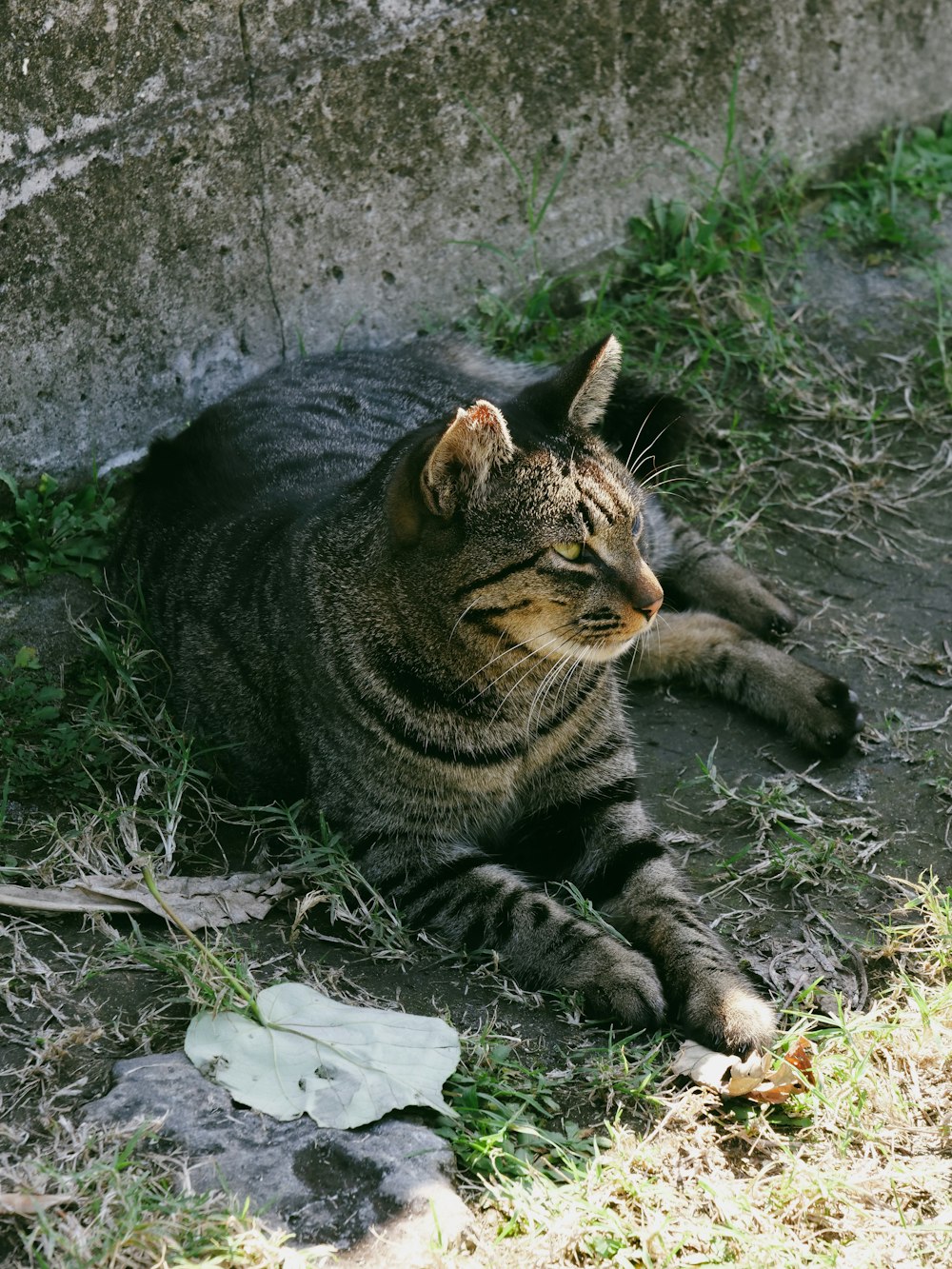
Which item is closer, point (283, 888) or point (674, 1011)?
point (674, 1011)

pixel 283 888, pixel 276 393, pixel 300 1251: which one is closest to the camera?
pixel 300 1251

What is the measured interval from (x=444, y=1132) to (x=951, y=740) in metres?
2.01

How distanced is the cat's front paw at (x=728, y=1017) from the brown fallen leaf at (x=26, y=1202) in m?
1.38

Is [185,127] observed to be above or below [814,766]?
above

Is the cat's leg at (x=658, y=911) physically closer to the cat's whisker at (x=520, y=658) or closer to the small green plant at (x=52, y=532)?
the cat's whisker at (x=520, y=658)

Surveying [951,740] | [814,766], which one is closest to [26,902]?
[814,766]

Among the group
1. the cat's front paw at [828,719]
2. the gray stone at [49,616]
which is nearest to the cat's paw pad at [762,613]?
the cat's front paw at [828,719]

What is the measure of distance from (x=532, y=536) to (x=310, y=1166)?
4.70 ft

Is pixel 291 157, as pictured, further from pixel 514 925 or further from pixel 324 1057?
pixel 324 1057

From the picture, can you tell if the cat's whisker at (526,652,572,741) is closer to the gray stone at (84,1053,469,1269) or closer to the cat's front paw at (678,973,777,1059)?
the cat's front paw at (678,973,777,1059)

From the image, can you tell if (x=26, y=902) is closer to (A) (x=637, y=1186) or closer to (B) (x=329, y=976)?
(B) (x=329, y=976)

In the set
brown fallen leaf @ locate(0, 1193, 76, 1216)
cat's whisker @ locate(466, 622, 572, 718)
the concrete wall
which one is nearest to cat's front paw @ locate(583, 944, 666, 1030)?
cat's whisker @ locate(466, 622, 572, 718)

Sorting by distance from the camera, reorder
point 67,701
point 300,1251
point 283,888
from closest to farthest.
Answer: point 300,1251 → point 283,888 → point 67,701

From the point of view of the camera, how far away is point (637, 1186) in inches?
106
